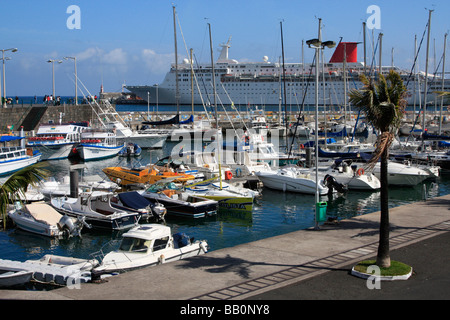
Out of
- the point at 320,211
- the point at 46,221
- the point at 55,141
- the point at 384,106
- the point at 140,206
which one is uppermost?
the point at 384,106

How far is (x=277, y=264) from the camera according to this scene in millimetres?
12750

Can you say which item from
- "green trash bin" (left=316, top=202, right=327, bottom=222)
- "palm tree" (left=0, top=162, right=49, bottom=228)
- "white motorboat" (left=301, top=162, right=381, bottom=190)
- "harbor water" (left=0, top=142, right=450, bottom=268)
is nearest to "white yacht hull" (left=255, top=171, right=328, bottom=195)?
"harbor water" (left=0, top=142, right=450, bottom=268)

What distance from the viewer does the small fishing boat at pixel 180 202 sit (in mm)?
23219

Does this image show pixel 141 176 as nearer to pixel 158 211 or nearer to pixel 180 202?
pixel 180 202

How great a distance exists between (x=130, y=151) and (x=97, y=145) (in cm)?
402

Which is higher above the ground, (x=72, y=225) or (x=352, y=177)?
(x=352, y=177)

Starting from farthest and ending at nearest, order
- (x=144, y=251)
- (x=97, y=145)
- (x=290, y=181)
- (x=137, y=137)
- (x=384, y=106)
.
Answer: (x=137, y=137) < (x=97, y=145) < (x=290, y=181) < (x=144, y=251) < (x=384, y=106)

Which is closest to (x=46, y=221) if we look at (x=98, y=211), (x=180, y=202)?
(x=98, y=211)

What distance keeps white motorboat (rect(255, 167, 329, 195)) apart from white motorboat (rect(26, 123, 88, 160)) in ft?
77.9

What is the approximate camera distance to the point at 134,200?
75.7 feet

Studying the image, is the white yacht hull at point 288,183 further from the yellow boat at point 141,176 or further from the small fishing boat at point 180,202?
the small fishing boat at point 180,202

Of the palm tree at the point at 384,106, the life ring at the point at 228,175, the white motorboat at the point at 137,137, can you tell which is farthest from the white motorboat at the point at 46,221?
the white motorboat at the point at 137,137
